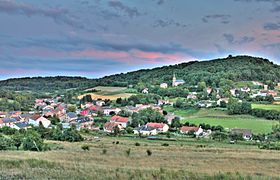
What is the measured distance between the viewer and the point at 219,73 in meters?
148

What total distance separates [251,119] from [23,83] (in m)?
161

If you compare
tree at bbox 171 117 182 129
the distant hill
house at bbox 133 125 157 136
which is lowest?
house at bbox 133 125 157 136

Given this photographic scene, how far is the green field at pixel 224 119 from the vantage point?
212 ft

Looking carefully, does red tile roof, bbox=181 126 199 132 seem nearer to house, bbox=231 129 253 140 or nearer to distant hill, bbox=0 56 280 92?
house, bbox=231 129 253 140

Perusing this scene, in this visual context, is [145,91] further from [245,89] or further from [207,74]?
[245,89]

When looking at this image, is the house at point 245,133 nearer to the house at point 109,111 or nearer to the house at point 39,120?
the house at point 39,120

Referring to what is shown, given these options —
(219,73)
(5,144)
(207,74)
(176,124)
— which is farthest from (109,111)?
(219,73)

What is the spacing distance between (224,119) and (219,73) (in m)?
77.3

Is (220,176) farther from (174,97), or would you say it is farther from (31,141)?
(174,97)

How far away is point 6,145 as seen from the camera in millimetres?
30469

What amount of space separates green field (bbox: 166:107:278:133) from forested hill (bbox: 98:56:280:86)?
51.1 m

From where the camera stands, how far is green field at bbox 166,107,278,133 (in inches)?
2539

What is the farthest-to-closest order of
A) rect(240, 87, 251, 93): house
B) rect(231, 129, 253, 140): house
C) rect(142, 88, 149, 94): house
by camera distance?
rect(142, 88, 149, 94): house
rect(240, 87, 251, 93): house
rect(231, 129, 253, 140): house

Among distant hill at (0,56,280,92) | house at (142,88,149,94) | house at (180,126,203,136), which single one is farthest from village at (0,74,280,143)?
distant hill at (0,56,280,92)
